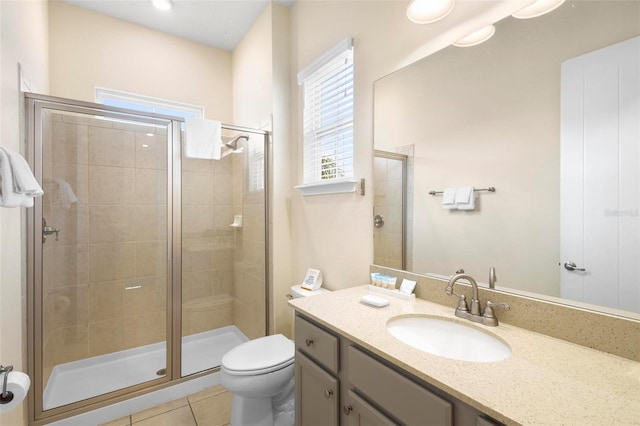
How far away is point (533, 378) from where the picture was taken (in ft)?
2.47

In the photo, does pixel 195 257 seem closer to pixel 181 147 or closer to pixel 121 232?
pixel 121 232

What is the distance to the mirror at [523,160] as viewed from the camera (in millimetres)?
899

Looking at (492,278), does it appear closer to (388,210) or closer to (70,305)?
(388,210)

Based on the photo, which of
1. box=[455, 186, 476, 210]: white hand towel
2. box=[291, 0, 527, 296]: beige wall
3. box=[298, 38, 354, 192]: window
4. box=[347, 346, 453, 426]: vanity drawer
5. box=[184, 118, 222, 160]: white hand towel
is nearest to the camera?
box=[347, 346, 453, 426]: vanity drawer

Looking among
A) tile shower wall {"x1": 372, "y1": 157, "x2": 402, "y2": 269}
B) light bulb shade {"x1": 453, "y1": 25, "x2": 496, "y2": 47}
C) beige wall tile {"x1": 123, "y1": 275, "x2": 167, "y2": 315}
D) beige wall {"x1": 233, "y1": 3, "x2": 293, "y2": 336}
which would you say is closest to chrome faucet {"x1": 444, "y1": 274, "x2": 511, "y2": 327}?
tile shower wall {"x1": 372, "y1": 157, "x2": 402, "y2": 269}

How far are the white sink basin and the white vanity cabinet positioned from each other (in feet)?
0.71

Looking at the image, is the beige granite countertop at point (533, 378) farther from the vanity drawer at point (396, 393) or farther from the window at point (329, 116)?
the window at point (329, 116)

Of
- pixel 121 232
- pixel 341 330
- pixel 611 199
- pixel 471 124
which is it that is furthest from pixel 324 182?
pixel 121 232

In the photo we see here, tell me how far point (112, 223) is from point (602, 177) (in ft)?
9.93

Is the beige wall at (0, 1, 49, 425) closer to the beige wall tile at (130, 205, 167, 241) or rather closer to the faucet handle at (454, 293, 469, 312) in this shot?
the beige wall tile at (130, 205, 167, 241)

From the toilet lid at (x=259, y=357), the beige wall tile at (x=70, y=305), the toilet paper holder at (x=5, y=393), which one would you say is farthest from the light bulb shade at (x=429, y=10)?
the beige wall tile at (x=70, y=305)

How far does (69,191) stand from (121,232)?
0.48 m

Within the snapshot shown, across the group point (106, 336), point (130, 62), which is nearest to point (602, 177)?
point (106, 336)

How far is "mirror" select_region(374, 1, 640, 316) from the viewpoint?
899 millimetres
